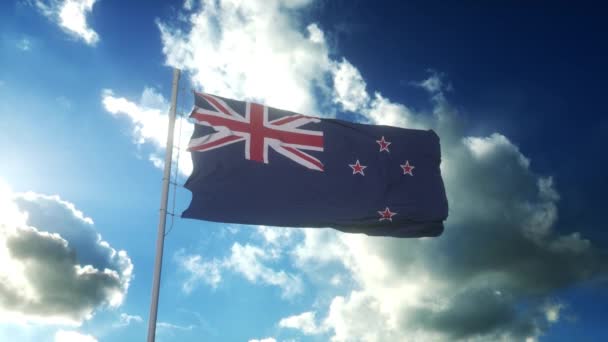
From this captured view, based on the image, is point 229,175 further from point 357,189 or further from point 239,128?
point 357,189

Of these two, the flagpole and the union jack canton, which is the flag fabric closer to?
the union jack canton

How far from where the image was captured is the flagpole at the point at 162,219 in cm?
1453

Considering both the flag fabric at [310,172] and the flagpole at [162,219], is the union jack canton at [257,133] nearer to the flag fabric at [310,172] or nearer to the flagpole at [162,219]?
the flag fabric at [310,172]

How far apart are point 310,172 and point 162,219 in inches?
242

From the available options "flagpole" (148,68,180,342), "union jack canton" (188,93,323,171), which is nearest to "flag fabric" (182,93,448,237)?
"union jack canton" (188,93,323,171)

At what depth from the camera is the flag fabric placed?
58.9 feet

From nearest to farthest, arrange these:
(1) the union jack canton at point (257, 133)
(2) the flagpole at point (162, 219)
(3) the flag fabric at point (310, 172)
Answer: (2) the flagpole at point (162, 219) < (3) the flag fabric at point (310, 172) < (1) the union jack canton at point (257, 133)

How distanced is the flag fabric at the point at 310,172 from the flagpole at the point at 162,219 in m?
0.79

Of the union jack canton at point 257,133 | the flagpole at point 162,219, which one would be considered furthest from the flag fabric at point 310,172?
the flagpole at point 162,219

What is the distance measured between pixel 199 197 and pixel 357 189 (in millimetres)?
6396

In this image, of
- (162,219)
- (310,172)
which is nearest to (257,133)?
(310,172)

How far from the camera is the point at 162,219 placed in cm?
1576

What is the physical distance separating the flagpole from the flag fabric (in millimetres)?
785

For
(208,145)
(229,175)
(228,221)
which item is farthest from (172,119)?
(228,221)
